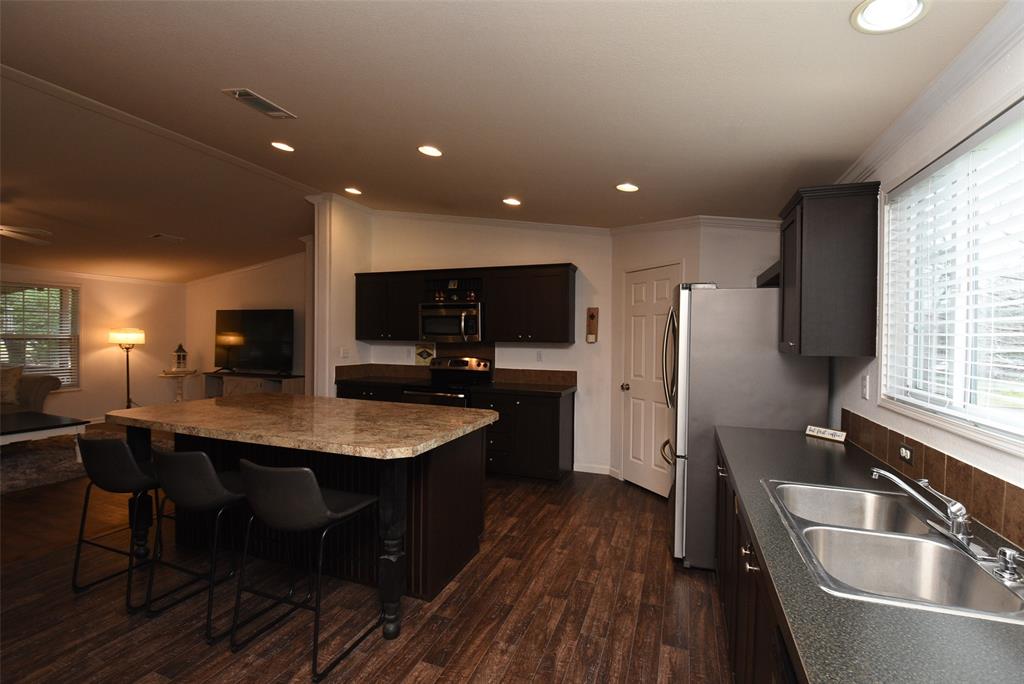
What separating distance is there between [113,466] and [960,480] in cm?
354

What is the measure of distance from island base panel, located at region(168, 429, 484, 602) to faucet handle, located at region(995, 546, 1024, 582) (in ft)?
6.45

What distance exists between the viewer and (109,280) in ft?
24.3

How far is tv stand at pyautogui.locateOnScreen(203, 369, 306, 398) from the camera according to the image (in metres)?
6.54

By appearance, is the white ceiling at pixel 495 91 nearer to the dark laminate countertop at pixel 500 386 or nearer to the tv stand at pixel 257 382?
the dark laminate countertop at pixel 500 386

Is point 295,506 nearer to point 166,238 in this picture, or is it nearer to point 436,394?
point 436,394

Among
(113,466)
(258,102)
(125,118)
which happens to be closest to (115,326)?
(125,118)

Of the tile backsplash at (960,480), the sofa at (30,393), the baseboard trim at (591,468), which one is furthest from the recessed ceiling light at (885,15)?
the sofa at (30,393)

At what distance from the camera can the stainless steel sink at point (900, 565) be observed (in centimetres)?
120

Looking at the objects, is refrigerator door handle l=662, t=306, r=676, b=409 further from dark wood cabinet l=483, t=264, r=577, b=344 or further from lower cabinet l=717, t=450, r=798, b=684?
dark wood cabinet l=483, t=264, r=577, b=344

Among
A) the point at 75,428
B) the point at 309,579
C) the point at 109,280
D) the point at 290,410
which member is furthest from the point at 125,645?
the point at 109,280

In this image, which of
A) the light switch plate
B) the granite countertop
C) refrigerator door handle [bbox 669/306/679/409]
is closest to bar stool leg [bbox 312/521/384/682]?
the granite countertop

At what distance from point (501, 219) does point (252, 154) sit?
7.59 feet

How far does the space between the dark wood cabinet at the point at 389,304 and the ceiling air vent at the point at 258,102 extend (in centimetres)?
237

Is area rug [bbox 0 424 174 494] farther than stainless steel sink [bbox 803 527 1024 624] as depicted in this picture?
Yes
